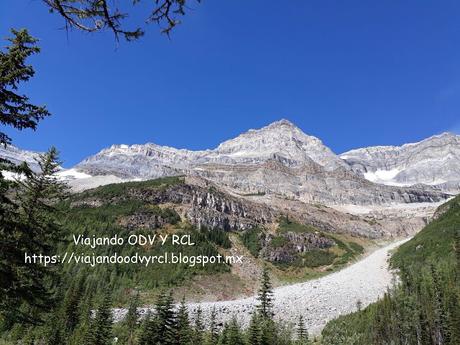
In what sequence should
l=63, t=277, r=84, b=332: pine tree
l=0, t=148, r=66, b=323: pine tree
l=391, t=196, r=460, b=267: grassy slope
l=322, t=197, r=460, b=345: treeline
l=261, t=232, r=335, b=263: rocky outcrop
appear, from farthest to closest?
l=261, t=232, r=335, b=263: rocky outcrop, l=391, t=196, r=460, b=267: grassy slope, l=322, t=197, r=460, b=345: treeline, l=63, t=277, r=84, b=332: pine tree, l=0, t=148, r=66, b=323: pine tree

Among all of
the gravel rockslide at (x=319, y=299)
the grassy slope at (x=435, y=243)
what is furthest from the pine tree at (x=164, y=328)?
the grassy slope at (x=435, y=243)

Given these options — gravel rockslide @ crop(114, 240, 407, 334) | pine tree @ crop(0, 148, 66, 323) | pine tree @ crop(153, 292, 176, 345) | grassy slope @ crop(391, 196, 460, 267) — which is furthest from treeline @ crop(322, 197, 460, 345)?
pine tree @ crop(0, 148, 66, 323)

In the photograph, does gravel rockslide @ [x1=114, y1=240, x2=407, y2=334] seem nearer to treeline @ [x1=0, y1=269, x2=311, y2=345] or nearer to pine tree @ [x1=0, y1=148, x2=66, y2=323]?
treeline @ [x1=0, y1=269, x2=311, y2=345]

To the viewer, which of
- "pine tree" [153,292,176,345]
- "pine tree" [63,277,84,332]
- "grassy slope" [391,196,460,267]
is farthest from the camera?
"grassy slope" [391,196,460,267]

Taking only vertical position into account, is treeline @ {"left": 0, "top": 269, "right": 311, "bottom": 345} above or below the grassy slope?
below

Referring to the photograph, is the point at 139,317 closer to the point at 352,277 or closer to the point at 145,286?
the point at 145,286

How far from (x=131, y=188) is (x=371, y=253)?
322 ft

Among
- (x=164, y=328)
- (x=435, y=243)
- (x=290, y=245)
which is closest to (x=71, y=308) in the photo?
(x=164, y=328)

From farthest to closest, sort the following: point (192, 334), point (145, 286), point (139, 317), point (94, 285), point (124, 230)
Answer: point (124, 230), point (145, 286), point (94, 285), point (139, 317), point (192, 334)

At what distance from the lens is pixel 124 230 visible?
360 ft

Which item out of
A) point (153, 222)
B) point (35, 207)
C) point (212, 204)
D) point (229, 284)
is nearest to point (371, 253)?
point (212, 204)

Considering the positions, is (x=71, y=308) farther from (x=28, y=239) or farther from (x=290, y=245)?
(x=290, y=245)

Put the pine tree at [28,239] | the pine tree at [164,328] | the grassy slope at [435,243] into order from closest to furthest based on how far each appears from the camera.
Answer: the pine tree at [28,239], the pine tree at [164,328], the grassy slope at [435,243]

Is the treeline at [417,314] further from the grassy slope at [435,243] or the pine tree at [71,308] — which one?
the pine tree at [71,308]
